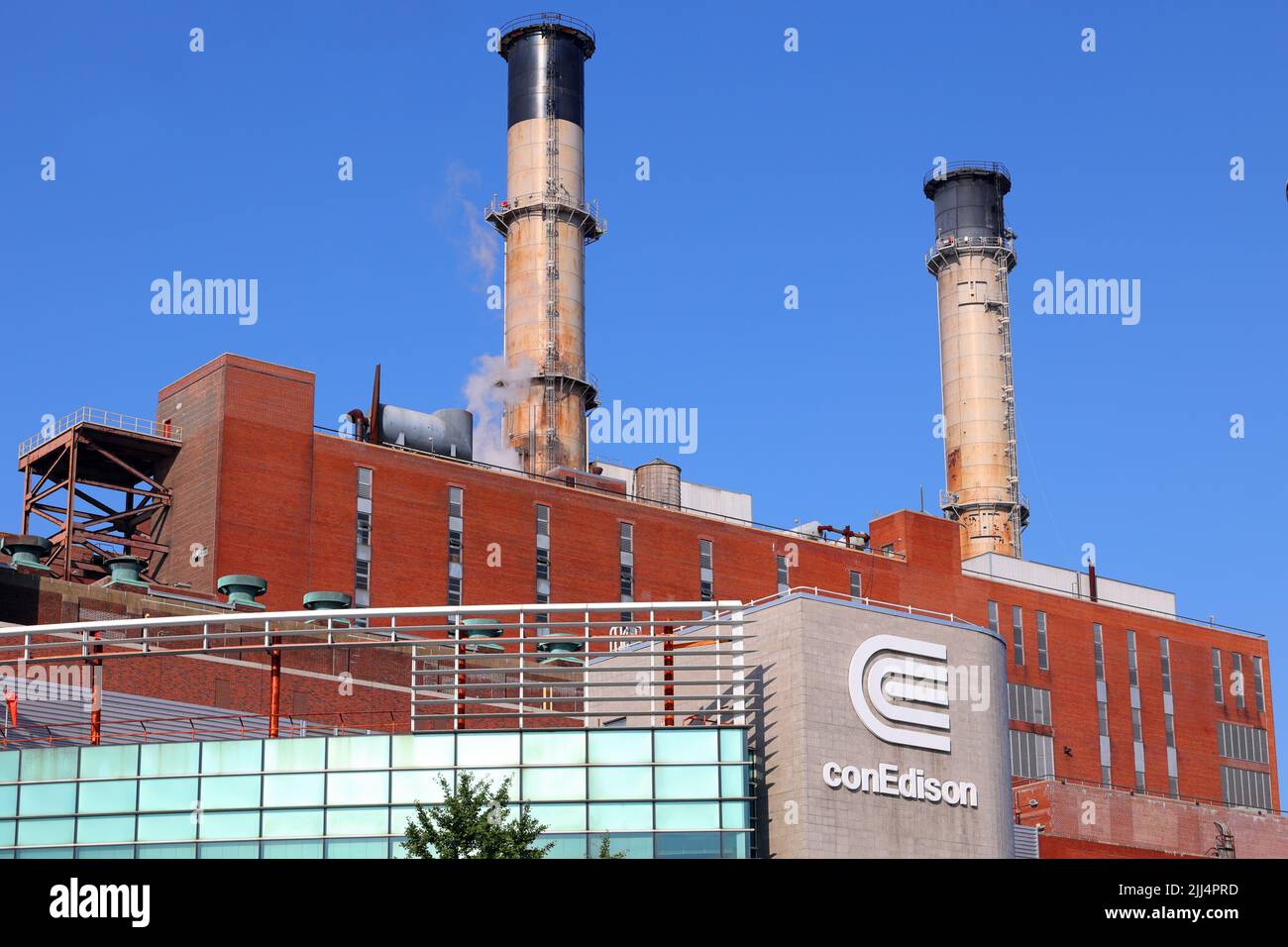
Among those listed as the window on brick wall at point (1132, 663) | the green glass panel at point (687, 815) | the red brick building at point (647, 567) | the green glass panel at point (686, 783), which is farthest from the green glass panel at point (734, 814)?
the window on brick wall at point (1132, 663)

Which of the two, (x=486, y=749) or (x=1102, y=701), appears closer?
(x=486, y=749)

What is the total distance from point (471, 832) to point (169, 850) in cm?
1136

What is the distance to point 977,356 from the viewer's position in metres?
134

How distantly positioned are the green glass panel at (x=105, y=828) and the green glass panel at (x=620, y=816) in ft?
41.1

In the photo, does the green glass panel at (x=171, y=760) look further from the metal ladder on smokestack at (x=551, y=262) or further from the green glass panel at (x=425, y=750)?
the metal ladder on smokestack at (x=551, y=262)

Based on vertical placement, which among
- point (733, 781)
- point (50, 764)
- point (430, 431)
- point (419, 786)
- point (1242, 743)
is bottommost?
point (419, 786)

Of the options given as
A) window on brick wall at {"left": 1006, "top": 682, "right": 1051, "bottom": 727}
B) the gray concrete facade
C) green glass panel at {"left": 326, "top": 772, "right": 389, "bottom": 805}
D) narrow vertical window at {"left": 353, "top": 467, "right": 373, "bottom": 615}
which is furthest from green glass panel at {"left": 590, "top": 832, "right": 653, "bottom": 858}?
window on brick wall at {"left": 1006, "top": 682, "right": 1051, "bottom": 727}

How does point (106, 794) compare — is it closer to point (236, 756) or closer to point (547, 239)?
point (236, 756)

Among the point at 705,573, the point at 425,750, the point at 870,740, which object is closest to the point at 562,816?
the point at 425,750

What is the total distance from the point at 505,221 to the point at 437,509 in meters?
28.3

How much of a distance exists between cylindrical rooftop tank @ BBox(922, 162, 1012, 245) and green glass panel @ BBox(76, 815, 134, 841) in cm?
9366

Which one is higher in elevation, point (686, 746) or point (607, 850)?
point (686, 746)
